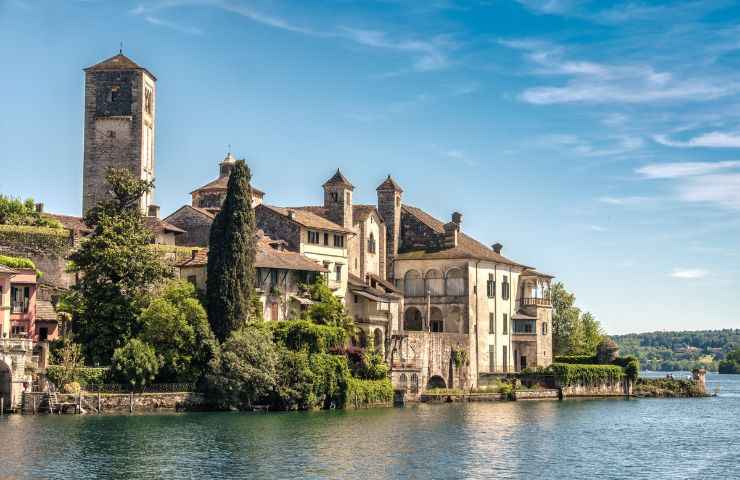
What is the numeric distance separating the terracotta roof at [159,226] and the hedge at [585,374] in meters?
36.4

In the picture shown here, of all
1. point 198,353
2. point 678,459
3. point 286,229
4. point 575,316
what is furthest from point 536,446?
point 575,316

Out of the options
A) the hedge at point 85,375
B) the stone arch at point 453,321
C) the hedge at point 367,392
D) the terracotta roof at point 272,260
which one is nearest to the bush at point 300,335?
the hedge at point 367,392

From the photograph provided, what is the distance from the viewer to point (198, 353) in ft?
234

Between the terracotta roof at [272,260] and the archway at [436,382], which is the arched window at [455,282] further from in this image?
the terracotta roof at [272,260]

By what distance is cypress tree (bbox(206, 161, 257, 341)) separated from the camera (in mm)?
72875

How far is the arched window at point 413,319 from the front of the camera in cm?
10638

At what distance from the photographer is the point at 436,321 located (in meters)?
105

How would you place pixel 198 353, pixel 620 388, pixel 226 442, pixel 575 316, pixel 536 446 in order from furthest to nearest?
pixel 575 316, pixel 620 388, pixel 198 353, pixel 536 446, pixel 226 442

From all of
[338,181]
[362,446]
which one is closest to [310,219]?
[338,181]

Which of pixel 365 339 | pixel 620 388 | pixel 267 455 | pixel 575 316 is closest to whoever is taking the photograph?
pixel 267 455

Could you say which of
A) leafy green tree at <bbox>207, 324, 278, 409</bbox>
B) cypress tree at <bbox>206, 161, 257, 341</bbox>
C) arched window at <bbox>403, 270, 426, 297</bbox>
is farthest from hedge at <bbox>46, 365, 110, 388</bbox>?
arched window at <bbox>403, 270, 426, 297</bbox>

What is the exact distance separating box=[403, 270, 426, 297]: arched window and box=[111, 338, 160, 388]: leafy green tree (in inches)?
1648

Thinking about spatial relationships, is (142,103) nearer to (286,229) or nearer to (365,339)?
(286,229)

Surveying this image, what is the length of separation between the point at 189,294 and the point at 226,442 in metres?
21.3
